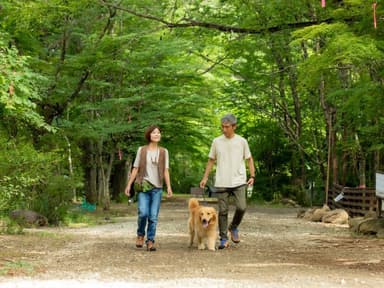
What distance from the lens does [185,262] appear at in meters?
8.63

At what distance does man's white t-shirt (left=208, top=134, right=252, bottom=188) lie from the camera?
1019 centimetres

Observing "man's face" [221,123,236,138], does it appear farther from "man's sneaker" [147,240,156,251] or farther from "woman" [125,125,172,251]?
"man's sneaker" [147,240,156,251]

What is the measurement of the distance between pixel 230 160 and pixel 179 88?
14387mm

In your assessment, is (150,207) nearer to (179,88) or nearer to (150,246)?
(150,246)

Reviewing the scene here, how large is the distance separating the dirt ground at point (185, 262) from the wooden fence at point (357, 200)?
5.62 metres

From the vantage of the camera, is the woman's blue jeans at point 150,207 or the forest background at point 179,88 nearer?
the woman's blue jeans at point 150,207

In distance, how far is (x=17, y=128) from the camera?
61.0ft

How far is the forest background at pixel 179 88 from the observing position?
461 inches

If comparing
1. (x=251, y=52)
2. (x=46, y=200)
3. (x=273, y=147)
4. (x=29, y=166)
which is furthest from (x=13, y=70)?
(x=273, y=147)

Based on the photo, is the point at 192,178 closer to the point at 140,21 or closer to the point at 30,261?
the point at 140,21

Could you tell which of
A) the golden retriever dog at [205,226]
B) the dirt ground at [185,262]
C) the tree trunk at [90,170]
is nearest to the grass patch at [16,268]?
the dirt ground at [185,262]

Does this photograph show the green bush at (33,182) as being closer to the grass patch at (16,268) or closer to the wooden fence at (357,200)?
the grass patch at (16,268)

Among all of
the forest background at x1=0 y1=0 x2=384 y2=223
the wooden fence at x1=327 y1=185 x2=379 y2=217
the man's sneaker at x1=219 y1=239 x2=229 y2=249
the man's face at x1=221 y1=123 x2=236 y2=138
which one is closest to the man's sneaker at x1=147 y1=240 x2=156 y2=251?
the man's sneaker at x1=219 y1=239 x2=229 y2=249

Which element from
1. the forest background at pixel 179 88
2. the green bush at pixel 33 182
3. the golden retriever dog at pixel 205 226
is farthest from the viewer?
the green bush at pixel 33 182
